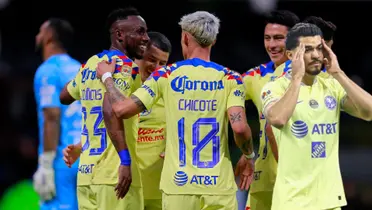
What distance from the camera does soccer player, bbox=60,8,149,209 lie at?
26.3ft

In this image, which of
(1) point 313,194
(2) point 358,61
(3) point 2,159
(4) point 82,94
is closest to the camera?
(1) point 313,194

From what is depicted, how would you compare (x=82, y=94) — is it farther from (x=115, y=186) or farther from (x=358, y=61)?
(x=358, y=61)

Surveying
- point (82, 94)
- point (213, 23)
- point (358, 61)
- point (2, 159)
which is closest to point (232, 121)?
point (213, 23)

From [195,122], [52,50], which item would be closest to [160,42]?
[195,122]

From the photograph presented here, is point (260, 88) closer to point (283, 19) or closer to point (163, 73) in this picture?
point (283, 19)

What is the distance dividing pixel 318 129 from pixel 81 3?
11.5m

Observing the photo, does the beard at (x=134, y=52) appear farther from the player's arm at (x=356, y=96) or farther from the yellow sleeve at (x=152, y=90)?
the player's arm at (x=356, y=96)

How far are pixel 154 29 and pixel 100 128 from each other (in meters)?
9.20

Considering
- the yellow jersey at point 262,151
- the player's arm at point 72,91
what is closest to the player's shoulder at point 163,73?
the player's arm at point 72,91

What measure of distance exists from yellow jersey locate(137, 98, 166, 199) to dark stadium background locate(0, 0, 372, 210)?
6866mm

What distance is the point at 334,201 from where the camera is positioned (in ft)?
22.3

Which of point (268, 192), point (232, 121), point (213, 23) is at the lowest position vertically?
point (268, 192)

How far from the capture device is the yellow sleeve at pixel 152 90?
7.58m

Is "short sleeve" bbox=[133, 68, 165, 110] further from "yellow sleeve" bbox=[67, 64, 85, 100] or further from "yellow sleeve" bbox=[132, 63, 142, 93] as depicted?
"yellow sleeve" bbox=[67, 64, 85, 100]
